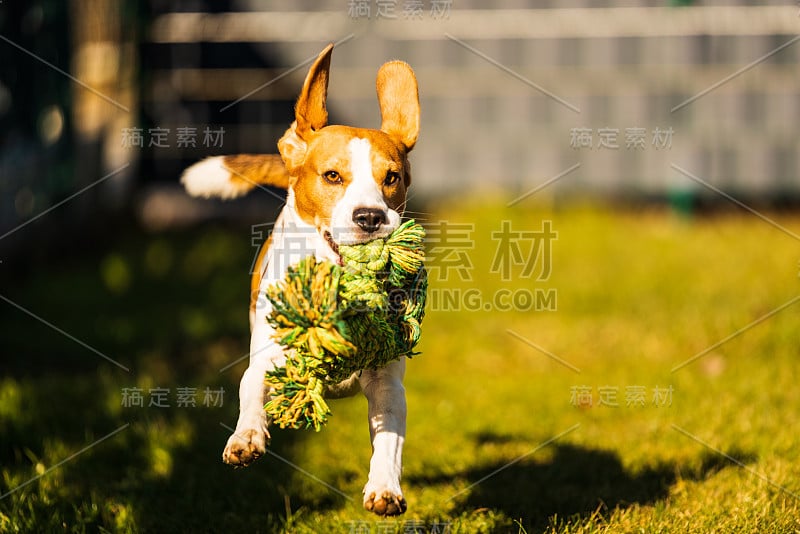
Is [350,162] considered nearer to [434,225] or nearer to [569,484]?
[569,484]

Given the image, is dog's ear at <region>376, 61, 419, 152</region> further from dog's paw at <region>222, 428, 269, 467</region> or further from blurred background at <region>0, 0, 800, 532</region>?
blurred background at <region>0, 0, 800, 532</region>

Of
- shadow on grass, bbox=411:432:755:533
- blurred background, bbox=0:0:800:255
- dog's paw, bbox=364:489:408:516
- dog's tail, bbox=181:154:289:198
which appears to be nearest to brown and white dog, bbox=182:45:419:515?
dog's paw, bbox=364:489:408:516

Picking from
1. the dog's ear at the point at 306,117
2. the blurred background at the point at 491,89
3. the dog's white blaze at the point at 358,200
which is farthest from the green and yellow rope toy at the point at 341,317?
the blurred background at the point at 491,89

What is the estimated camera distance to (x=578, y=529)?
3.54 m

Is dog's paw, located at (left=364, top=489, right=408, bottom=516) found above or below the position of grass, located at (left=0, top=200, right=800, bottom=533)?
above

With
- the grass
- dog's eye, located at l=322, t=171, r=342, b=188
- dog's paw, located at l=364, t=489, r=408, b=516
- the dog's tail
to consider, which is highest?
dog's eye, located at l=322, t=171, r=342, b=188

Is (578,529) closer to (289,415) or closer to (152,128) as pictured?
(289,415)

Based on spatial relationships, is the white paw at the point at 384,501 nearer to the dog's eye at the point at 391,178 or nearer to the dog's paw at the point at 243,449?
the dog's paw at the point at 243,449

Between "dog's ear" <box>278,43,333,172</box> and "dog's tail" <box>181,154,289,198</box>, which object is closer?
"dog's ear" <box>278,43,333,172</box>

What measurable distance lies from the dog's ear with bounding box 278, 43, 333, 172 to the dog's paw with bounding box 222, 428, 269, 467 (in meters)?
1.04

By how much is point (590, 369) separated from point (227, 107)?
535 cm

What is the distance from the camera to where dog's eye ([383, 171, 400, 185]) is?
3.39 meters

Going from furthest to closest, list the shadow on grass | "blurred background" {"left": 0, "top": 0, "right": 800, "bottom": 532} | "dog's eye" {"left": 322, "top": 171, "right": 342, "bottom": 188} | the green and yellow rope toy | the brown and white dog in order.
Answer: "blurred background" {"left": 0, "top": 0, "right": 800, "bottom": 532} < the shadow on grass < "dog's eye" {"left": 322, "top": 171, "right": 342, "bottom": 188} < the brown and white dog < the green and yellow rope toy

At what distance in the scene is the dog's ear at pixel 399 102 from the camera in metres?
3.67
